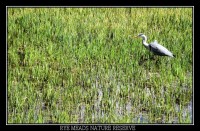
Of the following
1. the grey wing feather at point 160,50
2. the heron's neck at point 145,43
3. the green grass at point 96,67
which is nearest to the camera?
the green grass at point 96,67

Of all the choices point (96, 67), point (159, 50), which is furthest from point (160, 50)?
point (96, 67)

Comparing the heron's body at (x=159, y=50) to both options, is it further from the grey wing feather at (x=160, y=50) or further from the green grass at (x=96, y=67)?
the green grass at (x=96, y=67)

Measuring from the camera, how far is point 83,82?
709 cm

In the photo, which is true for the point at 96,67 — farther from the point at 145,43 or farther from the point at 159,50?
the point at 145,43

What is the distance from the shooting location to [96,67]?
7773 mm

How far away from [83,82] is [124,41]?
2.05 meters

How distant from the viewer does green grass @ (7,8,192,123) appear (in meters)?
6.05

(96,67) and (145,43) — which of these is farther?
(145,43)

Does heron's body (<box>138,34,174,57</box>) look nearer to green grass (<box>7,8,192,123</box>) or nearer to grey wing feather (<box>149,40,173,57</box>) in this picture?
grey wing feather (<box>149,40,173,57</box>)

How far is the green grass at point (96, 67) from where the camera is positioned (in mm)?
6051

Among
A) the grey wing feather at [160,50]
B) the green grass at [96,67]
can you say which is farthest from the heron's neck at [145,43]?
the grey wing feather at [160,50]

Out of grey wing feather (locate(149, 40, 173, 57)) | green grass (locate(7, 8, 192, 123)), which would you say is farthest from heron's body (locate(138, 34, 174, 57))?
green grass (locate(7, 8, 192, 123))

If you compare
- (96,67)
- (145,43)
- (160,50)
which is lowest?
(96,67)

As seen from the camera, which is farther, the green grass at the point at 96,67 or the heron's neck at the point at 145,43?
the heron's neck at the point at 145,43
